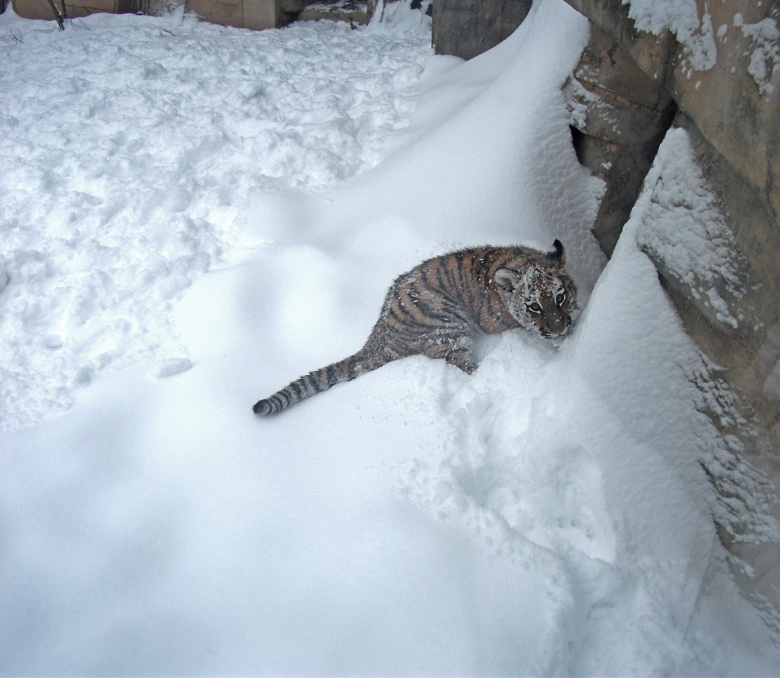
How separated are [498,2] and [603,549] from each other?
5803 millimetres

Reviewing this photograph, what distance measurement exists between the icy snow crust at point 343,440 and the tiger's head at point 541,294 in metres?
0.14

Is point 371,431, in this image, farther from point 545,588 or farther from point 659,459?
point 659,459

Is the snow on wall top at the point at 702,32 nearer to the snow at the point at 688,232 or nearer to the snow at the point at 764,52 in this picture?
the snow at the point at 764,52

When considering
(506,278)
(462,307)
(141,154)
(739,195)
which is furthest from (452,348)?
(141,154)

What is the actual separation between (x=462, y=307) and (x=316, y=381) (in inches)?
41.7

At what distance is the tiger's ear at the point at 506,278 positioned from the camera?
3328mm

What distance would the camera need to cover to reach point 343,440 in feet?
8.95

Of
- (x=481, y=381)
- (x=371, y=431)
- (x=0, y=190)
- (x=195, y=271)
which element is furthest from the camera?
(x=0, y=190)

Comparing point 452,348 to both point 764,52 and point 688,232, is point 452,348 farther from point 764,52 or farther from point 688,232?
point 764,52

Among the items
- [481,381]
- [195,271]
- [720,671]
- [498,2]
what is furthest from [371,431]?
[498,2]

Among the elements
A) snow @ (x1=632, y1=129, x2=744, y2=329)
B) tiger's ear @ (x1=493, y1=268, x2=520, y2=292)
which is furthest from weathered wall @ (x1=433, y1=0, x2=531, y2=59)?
snow @ (x1=632, y1=129, x2=744, y2=329)

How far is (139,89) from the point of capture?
6.04 meters

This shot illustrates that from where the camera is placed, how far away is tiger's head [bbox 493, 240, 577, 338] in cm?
327

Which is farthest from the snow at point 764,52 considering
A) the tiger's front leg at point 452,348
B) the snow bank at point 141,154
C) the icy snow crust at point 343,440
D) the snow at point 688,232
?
the snow bank at point 141,154
